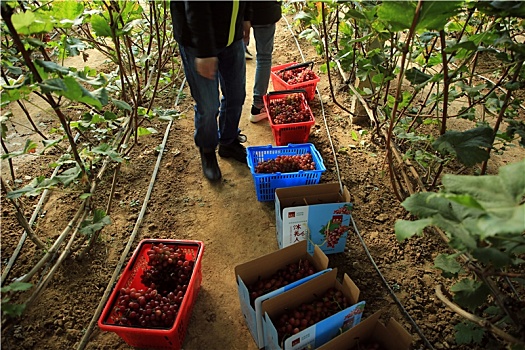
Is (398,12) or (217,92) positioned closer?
(398,12)

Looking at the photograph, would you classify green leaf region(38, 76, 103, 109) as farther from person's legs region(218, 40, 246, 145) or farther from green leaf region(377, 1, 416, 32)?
person's legs region(218, 40, 246, 145)

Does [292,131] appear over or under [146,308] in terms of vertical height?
over

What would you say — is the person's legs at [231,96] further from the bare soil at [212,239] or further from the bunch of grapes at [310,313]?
the bunch of grapes at [310,313]

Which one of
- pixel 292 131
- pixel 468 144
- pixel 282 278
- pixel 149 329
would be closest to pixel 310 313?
pixel 282 278

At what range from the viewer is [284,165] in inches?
96.8

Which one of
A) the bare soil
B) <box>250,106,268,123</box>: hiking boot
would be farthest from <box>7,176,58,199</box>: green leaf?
<box>250,106,268,123</box>: hiking boot

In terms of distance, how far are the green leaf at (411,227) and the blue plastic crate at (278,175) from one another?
1.40m

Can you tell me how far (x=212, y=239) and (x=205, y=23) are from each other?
4.33ft

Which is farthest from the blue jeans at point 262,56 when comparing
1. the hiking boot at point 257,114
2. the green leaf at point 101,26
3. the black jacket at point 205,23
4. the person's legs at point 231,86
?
Result: the green leaf at point 101,26

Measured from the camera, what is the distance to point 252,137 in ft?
10.7

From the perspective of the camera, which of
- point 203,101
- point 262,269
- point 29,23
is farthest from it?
point 203,101

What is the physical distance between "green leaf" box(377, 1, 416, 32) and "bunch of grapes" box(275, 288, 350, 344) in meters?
1.20

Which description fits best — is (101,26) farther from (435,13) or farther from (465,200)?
(465,200)

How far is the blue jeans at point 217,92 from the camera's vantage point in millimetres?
2176
